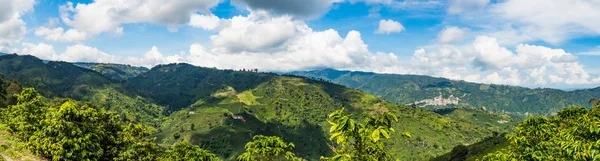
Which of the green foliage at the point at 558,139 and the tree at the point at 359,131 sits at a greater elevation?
the tree at the point at 359,131

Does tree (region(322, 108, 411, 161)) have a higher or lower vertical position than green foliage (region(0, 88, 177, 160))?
higher

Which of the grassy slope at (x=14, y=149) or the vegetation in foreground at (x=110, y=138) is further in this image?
the grassy slope at (x=14, y=149)

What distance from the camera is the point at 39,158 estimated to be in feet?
111

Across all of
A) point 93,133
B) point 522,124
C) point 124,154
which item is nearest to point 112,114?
point 124,154

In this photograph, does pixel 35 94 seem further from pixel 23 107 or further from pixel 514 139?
pixel 514 139

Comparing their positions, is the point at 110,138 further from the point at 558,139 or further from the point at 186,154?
the point at 558,139

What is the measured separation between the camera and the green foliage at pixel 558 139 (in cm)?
1502

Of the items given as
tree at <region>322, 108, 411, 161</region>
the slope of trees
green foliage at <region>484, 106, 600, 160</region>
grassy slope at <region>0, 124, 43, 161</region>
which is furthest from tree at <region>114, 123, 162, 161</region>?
green foliage at <region>484, 106, 600, 160</region>

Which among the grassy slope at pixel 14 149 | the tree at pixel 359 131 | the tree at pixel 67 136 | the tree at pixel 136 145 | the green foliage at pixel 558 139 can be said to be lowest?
the tree at pixel 136 145

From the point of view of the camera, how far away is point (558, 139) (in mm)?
21328

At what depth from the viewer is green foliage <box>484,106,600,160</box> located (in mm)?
15020

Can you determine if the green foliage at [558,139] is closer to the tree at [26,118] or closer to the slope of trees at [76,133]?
the slope of trees at [76,133]

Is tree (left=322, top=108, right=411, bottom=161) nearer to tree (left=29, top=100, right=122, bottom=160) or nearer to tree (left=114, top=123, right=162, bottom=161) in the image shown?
tree (left=29, top=100, right=122, bottom=160)

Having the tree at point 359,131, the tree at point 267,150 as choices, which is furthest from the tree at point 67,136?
the tree at point 359,131
